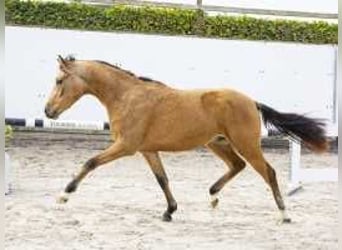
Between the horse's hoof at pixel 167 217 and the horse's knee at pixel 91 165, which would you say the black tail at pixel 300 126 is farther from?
the horse's knee at pixel 91 165

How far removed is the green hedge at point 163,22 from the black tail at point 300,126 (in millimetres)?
3644

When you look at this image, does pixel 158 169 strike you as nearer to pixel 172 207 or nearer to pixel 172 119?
pixel 172 207

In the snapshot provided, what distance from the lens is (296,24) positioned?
6.98 meters

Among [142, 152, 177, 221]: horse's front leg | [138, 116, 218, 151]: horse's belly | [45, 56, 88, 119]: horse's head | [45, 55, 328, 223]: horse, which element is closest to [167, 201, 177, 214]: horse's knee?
[142, 152, 177, 221]: horse's front leg

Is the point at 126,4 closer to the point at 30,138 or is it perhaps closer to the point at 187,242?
the point at 30,138

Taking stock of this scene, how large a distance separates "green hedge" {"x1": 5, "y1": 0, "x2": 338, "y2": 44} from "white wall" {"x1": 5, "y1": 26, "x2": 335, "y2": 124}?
14.1 inches

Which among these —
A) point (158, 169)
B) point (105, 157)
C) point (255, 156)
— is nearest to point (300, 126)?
point (255, 156)

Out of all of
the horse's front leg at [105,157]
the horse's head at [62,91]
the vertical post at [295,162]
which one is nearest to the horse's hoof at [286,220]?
the vertical post at [295,162]

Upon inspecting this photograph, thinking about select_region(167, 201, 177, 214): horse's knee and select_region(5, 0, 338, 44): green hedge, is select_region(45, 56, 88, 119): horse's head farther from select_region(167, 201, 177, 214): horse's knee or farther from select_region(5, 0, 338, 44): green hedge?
select_region(5, 0, 338, 44): green hedge

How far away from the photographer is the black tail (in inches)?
125

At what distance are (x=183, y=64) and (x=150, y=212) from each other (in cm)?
291

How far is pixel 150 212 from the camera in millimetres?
3752

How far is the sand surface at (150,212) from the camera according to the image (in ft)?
10.1

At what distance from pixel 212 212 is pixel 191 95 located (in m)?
0.89
